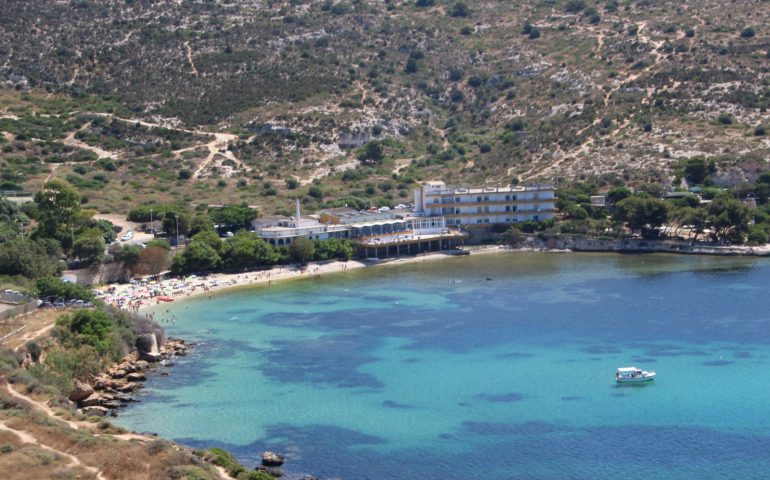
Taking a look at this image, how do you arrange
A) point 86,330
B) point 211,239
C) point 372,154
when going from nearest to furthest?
point 86,330
point 211,239
point 372,154

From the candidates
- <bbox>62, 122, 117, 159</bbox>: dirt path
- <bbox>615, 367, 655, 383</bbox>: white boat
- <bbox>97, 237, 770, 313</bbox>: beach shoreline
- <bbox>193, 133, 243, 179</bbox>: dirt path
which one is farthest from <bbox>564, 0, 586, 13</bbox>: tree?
<bbox>615, 367, 655, 383</bbox>: white boat

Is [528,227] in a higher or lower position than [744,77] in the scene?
lower

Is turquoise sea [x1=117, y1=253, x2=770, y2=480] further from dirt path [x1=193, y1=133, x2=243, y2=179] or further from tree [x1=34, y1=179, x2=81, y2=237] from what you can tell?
dirt path [x1=193, y1=133, x2=243, y2=179]

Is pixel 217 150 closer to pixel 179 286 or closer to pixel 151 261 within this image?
pixel 151 261

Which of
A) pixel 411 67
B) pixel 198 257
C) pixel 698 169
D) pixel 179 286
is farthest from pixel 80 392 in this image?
pixel 411 67

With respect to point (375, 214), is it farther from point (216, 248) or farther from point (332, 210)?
point (216, 248)

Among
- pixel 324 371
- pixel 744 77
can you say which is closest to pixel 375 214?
pixel 324 371

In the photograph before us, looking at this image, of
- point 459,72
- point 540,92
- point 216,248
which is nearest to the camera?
point 216,248
